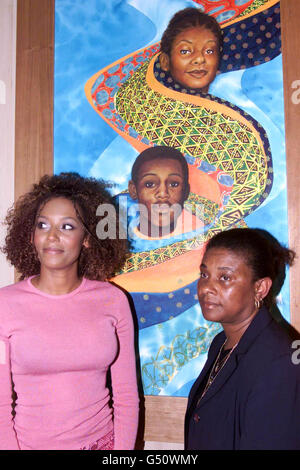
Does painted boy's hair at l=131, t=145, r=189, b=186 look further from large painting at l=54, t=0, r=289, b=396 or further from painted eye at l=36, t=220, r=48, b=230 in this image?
painted eye at l=36, t=220, r=48, b=230

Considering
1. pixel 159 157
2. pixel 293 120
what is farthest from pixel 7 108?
pixel 293 120

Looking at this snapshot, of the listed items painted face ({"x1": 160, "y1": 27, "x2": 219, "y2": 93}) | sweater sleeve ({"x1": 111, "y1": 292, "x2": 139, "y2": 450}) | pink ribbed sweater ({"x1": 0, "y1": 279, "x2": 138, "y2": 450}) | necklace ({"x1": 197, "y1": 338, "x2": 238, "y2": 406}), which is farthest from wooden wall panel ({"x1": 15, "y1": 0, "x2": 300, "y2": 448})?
necklace ({"x1": 197, "y1": 338, "x2": 238, "y2": 406})

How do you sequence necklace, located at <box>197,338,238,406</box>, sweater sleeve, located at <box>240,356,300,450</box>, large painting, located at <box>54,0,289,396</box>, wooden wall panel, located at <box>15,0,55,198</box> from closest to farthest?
sweater sleeve, located at <box>240,356,300,450</box>, necklace, located at <box>197,338,238,406</box>, large painting, located at <box>54,0,289,396</box>, wooden wall panel, located at <box>15,0,55,198</box>

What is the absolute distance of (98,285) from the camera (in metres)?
1.60

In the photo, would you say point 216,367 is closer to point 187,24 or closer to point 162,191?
point 162,191

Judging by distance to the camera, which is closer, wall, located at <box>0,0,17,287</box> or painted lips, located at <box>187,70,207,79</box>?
painted lips, located at <box>187,70,207,79</box>

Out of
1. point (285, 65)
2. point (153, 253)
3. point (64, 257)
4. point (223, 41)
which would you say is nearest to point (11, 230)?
point (64, 257)

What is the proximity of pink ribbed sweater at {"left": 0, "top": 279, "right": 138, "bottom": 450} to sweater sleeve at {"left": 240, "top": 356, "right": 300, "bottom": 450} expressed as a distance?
53 cm

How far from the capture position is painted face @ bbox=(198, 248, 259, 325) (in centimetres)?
134

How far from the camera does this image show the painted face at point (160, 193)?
1843 mm

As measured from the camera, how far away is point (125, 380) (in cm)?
156

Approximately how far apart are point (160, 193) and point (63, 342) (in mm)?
781

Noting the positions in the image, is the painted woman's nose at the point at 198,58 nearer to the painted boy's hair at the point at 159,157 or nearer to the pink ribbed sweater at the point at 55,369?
the painted boy's hair at the point at 159,157

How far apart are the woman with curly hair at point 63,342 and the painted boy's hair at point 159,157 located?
278mm
